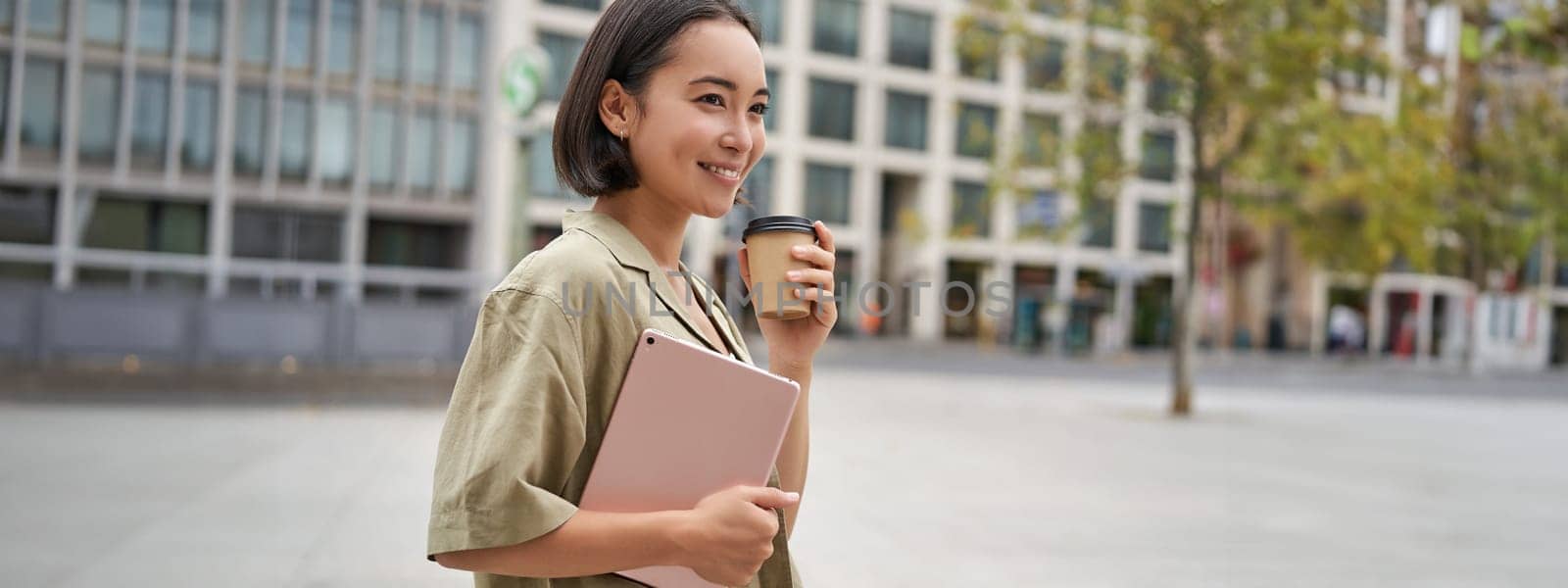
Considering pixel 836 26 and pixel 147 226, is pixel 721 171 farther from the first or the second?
pixel 836 26

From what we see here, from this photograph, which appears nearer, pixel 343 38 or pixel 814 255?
pixel 814 255

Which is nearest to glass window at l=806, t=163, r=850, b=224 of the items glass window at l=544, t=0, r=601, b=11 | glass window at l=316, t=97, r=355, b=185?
glass window at l=544, t=0, r=601, b=11

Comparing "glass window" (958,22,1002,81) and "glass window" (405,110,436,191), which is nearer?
"glass window" (958,22,1002,81)

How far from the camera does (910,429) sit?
43.3ft

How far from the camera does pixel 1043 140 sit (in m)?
16.9

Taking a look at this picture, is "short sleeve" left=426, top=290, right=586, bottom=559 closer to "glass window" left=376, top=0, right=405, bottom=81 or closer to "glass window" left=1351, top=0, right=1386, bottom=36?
"glass window" left=1351, top=0, right=1386, bottom=36

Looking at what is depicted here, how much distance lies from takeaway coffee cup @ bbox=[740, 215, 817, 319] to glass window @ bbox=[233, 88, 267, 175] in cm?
3694

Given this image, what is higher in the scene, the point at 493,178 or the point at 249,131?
the point at 249,131

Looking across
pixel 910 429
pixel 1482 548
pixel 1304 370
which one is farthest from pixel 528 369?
pixel 1304 370

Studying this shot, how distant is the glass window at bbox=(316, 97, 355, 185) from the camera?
119 feet

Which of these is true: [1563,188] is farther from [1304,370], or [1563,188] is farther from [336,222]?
[336,222]

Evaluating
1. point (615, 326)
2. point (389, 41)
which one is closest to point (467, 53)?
point (389, 41)

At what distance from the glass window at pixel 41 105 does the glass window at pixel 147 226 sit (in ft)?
6.71

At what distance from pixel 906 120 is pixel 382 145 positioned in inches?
713
